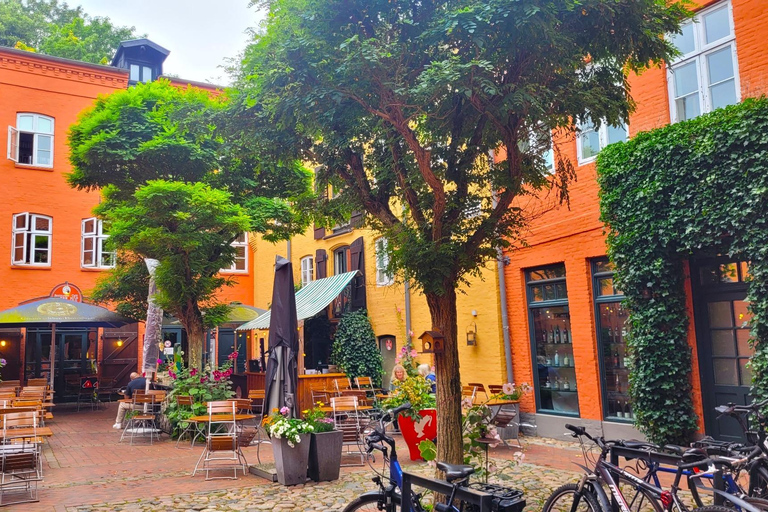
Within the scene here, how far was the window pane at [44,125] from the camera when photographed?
74.0ft

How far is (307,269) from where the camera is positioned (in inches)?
890

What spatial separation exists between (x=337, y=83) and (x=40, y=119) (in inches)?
776

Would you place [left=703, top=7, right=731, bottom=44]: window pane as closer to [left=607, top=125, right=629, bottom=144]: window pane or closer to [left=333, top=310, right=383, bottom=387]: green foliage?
[left=607, top=125, right=629, bottom=144]: window pane

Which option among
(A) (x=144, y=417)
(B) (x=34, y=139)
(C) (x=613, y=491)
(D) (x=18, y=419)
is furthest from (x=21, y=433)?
(B) (x=34, y=139)

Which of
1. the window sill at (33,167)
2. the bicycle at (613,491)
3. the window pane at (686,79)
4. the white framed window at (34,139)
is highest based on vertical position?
the white framed window at (34,139)

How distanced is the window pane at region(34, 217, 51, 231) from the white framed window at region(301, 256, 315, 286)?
8.61 metres

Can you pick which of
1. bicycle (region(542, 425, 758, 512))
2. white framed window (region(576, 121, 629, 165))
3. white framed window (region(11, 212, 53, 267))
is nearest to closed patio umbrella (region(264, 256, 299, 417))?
bicycle (region(542, 425, 758, 512))

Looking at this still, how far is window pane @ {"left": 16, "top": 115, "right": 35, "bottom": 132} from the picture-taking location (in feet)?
73.3

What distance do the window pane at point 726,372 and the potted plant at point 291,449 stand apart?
5875mm

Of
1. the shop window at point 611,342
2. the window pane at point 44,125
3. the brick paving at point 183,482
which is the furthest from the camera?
the window pane at point 44,125

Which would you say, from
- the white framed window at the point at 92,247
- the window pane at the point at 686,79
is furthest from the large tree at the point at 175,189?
the white framed window at the point at 92,247

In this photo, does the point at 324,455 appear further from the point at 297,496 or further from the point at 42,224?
the point at 42,224

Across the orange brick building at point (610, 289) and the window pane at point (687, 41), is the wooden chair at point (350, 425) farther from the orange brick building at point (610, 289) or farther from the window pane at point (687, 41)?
the window pane at point (687, 41)

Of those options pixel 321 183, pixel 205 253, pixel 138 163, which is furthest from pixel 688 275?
pixel 138 163
